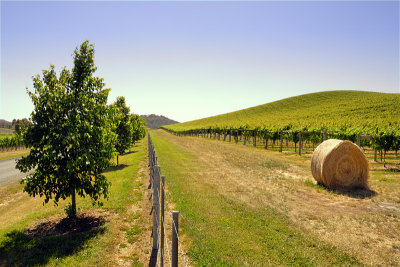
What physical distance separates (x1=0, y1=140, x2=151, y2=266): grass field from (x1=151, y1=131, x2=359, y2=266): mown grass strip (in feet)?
5.11

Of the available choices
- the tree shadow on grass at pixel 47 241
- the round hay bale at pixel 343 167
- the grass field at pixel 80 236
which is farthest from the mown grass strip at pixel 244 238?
the round hay bale at pixel 343 167

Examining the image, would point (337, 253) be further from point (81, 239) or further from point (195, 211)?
point (81, 239)

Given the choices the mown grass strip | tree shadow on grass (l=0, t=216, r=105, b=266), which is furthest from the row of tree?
the mown grass strip

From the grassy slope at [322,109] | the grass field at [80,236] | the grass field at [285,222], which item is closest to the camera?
the grass field at [285,222]

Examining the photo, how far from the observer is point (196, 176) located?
51.1ft

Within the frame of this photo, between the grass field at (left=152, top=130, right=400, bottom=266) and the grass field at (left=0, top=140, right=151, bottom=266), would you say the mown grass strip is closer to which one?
the grass field at (left=152, top=130, right=400, bottom=266)

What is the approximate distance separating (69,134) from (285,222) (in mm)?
7426

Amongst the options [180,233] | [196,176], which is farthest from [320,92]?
[180,233]

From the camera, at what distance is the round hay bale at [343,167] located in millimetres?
12203

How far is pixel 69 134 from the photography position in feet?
25.1

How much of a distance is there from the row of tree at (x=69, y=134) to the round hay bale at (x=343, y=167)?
1011 cm

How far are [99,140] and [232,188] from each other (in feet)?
22.8

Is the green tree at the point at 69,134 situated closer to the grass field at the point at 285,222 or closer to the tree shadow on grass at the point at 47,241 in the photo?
the tree shadow on grass at the point at 47,241

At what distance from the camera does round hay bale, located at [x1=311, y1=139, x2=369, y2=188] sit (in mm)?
12203
